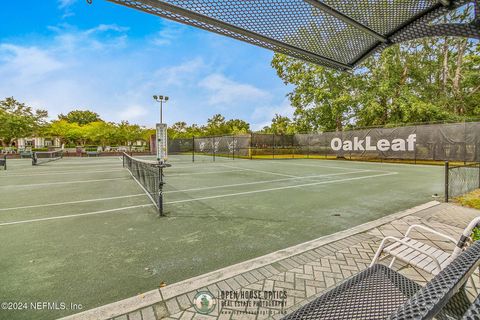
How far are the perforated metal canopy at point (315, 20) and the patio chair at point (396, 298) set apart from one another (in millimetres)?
1382

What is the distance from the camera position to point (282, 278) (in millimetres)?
2279

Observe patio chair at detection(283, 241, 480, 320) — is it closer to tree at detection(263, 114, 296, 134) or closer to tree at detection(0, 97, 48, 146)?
tree at detection(263, 114, 296, 134)

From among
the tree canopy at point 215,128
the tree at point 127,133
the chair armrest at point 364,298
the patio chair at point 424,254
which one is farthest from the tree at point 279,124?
the chair armrest at point 364,298

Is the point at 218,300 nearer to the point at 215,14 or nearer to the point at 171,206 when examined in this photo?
the point at 215,14

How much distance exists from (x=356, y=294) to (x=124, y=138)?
47.7 meters

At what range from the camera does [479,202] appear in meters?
4.74

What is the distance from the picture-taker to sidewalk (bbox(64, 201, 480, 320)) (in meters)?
1.82

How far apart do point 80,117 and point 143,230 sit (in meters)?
73.2

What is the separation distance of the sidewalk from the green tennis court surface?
202 millimetres

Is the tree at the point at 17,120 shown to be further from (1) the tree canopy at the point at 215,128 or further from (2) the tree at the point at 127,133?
(1) the tree canopy at the point at 215,128

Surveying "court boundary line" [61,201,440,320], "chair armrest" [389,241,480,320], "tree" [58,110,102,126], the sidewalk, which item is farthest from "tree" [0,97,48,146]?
"chair armrest" [389,241,480,320]

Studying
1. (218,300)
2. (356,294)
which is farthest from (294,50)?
(218,300)

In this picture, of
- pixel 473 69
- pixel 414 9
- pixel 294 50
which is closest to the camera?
pixel 414 9

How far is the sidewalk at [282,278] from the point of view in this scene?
1.82m
